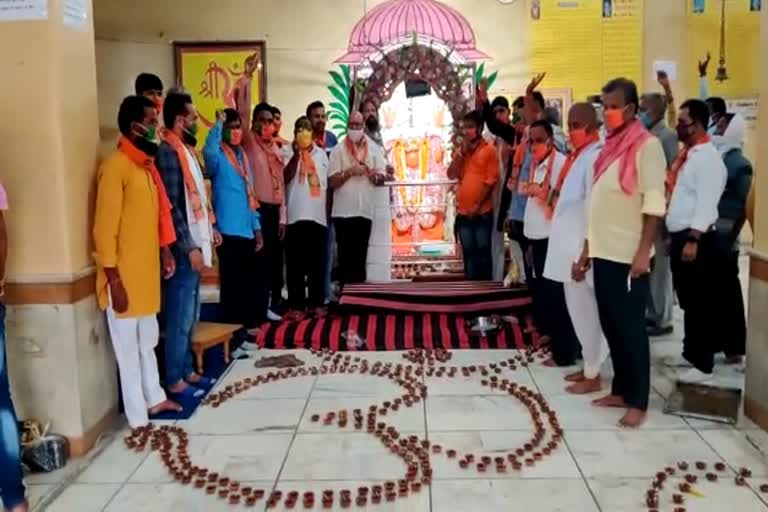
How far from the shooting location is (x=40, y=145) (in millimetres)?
3291

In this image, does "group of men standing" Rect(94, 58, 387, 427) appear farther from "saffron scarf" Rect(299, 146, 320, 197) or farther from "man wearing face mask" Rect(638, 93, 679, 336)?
"man wearing face mask" Rect(638, 93, 679, 336)

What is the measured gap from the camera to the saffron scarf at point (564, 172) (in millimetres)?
4156

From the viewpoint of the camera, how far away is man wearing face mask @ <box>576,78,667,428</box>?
3.58 m

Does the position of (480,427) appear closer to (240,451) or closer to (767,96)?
(240,451)

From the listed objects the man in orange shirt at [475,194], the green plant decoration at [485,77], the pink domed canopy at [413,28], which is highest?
the pink domed canopy at [413,28]

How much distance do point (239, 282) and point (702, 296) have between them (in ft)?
9.65

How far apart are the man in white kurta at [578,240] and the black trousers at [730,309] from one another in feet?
2.96

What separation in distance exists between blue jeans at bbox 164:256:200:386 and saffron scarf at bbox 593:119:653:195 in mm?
2141

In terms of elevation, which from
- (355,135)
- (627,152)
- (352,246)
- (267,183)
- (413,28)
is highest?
(413,28)

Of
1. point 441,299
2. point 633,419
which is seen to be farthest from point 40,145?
point 441,299

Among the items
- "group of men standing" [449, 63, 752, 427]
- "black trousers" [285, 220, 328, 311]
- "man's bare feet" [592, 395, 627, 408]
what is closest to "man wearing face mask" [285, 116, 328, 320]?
"black trousers" [285, 220, 328, 311]

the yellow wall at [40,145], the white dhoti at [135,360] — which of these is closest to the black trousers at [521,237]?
the white dhoti at [135,360]

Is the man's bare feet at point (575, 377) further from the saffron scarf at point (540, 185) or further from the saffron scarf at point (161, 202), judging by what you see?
the saffron scarf at point (161, 202)

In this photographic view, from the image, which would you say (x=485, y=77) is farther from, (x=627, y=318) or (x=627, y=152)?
(x=627, y=318)
